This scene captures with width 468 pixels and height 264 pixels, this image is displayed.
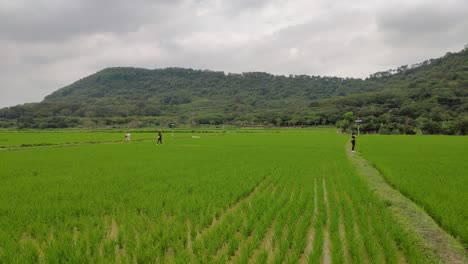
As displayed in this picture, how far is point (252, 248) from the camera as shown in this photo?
4.45 m

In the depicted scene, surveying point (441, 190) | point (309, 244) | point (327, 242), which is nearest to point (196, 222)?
point (309, 244)

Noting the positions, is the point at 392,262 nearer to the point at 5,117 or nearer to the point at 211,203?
the point at 211,203

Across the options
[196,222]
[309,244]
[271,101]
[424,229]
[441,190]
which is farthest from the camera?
[271,101]

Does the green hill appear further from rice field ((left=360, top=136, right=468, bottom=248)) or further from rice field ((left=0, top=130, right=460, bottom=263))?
rice field ((left=0, top=130, right=460, bottom=263))

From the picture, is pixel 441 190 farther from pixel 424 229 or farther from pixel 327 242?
pixel 327 242

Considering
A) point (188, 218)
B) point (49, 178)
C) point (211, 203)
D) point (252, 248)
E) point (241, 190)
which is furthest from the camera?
point (49, 178)

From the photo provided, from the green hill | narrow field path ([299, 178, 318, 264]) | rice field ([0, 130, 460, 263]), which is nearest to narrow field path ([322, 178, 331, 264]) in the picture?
rice field ([0, 130, 460, 263])

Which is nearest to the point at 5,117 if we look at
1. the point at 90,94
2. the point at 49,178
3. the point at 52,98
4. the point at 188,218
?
the point at 90,94

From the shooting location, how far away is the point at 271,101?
159250 millimetres

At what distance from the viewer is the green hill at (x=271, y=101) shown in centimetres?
7862

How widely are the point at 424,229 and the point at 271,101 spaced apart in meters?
155

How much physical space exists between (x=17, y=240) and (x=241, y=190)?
510 centimetres

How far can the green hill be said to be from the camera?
78.6 metres

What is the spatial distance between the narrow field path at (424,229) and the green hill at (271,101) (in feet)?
189
